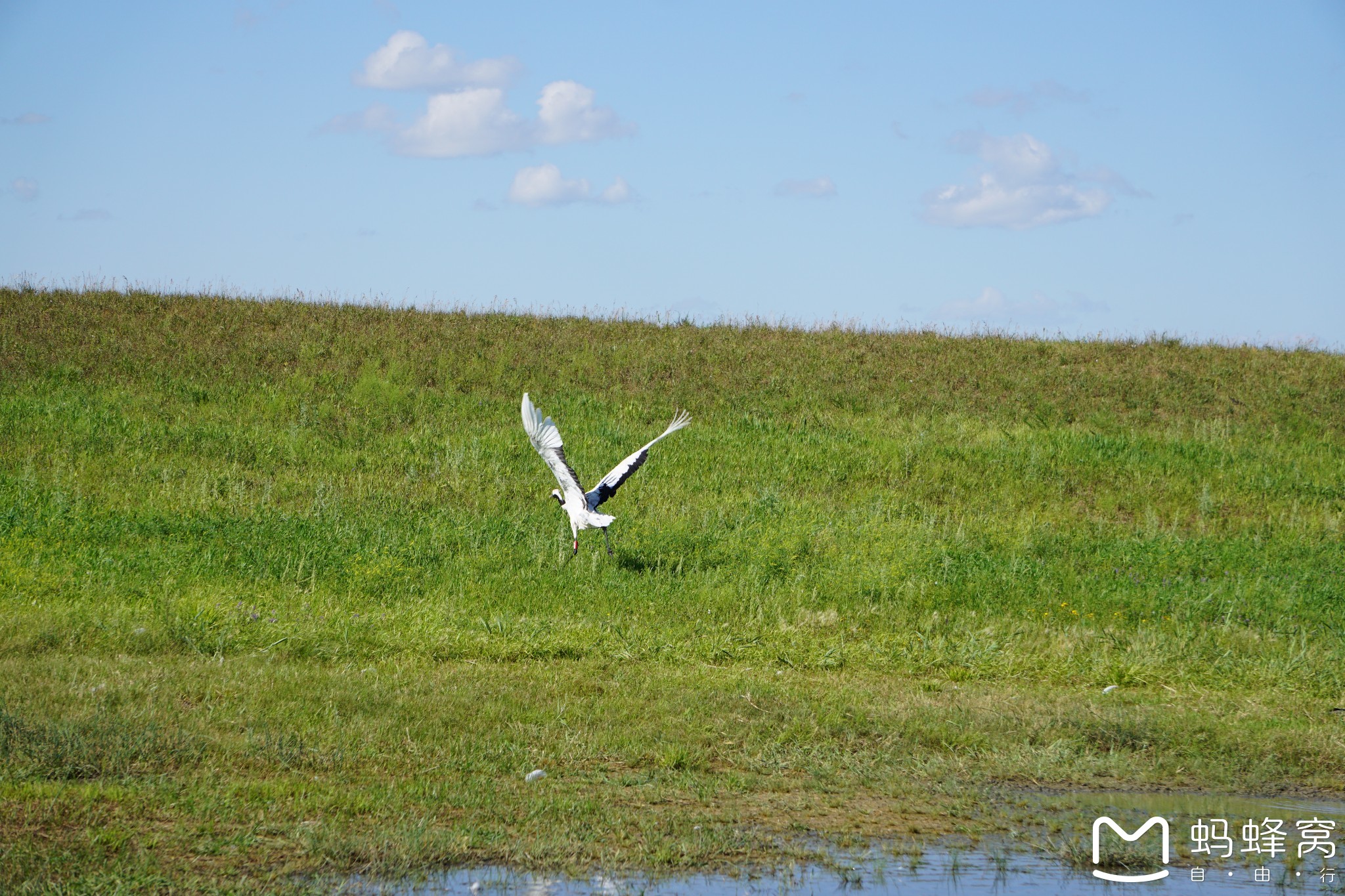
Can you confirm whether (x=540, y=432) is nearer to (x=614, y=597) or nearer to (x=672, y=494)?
(x=614, y=597)

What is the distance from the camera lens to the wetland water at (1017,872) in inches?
189

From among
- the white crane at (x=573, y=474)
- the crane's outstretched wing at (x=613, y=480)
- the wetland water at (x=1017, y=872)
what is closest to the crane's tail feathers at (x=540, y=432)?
the white crane at (x=573, y=474)

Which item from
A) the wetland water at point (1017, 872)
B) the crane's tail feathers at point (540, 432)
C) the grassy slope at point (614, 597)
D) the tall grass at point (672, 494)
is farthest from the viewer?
the crane's tail feathers at point (540, 432)

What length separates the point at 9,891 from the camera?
4387 millimetres

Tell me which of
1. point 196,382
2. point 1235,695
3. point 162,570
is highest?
point 196,382

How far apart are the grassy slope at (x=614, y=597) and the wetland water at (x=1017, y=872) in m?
0.25

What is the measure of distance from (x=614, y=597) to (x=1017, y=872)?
19.5 feet

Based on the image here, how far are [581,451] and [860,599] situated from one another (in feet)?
25.2

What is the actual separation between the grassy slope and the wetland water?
25 cm

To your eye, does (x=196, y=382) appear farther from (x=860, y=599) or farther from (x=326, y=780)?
(x=326, y=780)

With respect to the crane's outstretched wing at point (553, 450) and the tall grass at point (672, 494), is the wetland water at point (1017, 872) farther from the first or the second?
the crane's outstretched wing at point (553, 450)

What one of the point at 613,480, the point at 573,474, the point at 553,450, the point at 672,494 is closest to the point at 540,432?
the point at 553,450

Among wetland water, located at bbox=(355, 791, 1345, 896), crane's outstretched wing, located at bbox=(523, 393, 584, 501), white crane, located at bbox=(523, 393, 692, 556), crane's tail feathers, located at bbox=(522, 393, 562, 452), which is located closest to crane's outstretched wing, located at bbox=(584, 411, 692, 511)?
white crane, located at bbox=(523, 393, 692, 556)

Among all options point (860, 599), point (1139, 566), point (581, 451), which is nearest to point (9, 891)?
point (860, 599)
